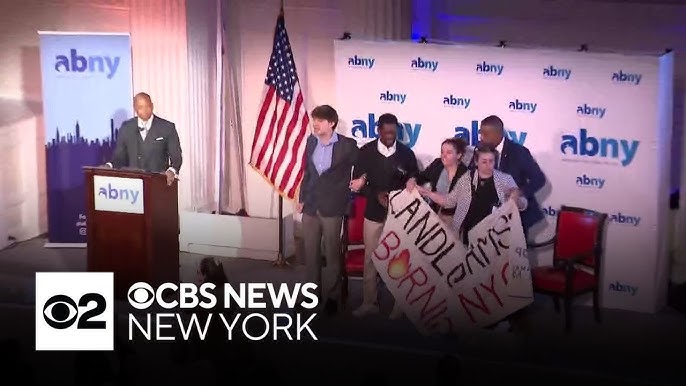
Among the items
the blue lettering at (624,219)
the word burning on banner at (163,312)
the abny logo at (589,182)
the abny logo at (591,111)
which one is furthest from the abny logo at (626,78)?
the word burning on banner at (163,312)

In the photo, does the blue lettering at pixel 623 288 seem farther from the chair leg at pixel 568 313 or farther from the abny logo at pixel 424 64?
the abny logo at pixel 424 64

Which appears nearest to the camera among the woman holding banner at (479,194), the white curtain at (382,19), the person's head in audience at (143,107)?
the woman holding banner at (479,194)

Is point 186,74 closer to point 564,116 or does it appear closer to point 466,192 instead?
point 466,192

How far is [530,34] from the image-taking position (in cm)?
948

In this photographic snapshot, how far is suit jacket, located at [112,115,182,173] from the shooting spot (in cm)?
909

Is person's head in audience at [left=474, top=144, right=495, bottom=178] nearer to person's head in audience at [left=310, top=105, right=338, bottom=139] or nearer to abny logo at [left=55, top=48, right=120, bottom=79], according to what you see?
person's head in audience at [left=310, top=105, right=338, bottom=139]

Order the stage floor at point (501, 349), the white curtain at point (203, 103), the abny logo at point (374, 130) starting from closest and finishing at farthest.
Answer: the stage floor at point (501, 349)
the abny logo at point (374, 130)
the white curtain at point (203, 103)

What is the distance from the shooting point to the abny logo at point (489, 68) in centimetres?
860

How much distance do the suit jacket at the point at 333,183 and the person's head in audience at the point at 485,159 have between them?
3.19ft

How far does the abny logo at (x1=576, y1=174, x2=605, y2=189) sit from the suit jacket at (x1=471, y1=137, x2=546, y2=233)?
273mm

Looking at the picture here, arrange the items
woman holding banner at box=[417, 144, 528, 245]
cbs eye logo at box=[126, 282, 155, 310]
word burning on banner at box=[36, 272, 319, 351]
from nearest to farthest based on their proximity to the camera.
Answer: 1. word burning on banner at box=[36, 272, 319, 351]
2. woman holding banner at box=[417, 144, 528, 245]
3. cbs eye logo at box=[126, 282, 155, 310]

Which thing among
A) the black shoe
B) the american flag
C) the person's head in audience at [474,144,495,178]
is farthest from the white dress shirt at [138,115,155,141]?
the person's head in audience at [474,144,495,178]

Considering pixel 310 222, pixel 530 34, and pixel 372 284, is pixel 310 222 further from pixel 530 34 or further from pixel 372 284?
pixel 530 34

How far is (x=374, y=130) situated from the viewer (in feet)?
29.5
